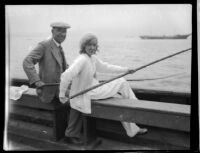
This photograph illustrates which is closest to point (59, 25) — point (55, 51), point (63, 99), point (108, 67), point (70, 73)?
point (55, 51)

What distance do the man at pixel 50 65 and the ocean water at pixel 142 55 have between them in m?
0.10

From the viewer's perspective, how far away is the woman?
3.01 m

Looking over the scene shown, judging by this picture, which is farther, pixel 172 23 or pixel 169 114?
pixel 172 23

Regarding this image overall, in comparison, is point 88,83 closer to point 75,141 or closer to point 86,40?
point 86,40

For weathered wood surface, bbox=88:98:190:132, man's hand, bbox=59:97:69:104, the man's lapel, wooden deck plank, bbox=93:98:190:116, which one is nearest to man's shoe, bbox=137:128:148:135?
weathered wood surface, bbox=88:98:190:132

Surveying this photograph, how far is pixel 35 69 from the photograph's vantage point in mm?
3152

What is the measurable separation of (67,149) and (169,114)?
1330 millimetres

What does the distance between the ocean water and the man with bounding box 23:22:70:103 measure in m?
0.10

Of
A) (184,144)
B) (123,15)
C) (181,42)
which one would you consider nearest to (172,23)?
(181,42)

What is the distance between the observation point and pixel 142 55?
320cm

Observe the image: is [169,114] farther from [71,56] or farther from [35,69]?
[35,69]

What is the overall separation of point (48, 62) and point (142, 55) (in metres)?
1.16

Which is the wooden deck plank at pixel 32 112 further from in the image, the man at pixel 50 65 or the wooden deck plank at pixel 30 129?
the man at pixel 50 65

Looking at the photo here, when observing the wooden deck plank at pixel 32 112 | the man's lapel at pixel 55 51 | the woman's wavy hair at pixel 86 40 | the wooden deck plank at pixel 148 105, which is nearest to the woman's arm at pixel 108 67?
the woman's wavy hair at pixel 86 40
